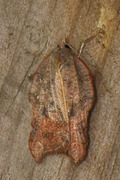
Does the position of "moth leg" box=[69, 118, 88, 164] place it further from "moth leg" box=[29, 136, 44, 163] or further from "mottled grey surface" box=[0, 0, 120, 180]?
"moth leg" box=[29, 136, 44, 163]

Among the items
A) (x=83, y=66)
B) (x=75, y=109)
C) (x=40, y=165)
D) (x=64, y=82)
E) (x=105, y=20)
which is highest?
(x=105, y=20)

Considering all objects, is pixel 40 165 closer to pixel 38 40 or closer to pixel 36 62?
pixel 36 62

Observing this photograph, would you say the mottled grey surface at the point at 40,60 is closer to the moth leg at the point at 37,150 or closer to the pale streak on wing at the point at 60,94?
the moth leg at the point at 37,150

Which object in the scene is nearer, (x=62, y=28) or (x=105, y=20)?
(x=105, y=20)

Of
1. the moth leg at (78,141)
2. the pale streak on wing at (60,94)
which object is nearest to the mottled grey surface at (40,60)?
the moth leg at (78,141)

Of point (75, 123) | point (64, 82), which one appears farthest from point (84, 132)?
point (64, 82)

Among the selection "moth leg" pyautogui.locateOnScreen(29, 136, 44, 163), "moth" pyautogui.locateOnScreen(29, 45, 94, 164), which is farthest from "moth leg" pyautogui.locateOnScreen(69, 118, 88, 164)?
"moth leg" pyautogui.locateOnScreen(29, 136, 44, 163)

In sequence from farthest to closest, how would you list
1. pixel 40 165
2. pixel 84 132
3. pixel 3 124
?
pixel 3 124, pixel 40 165, pixel 84 132
